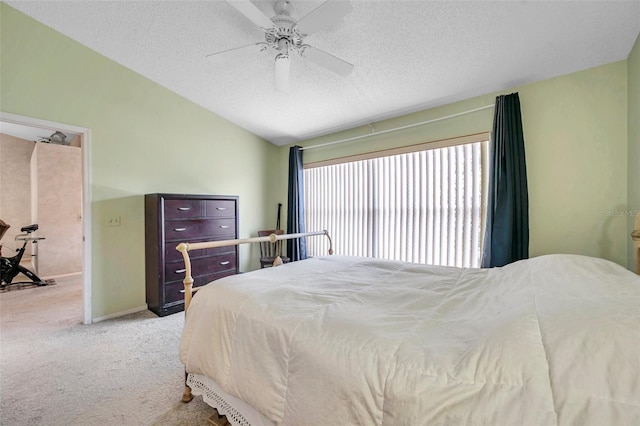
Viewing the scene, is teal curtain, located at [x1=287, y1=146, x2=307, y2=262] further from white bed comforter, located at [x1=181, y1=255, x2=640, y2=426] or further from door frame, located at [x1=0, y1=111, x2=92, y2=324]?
white bed comforter, located at [x1=181, y1=255, x2=640, y2=426]

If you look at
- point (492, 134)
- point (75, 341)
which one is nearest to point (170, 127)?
point (75, 341)

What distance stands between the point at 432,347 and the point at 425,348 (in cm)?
2

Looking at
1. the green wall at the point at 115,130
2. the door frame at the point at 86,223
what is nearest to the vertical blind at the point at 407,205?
the green wall at the point at 115,130

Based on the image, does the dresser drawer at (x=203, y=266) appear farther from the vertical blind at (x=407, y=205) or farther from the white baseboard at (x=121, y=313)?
the vertical blind at (x=407, y=205)

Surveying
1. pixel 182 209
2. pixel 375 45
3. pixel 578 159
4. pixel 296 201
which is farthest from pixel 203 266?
pixel 578 159

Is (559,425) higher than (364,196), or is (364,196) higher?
(364,196)

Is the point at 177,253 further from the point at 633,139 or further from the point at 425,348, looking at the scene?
the point at 633,139

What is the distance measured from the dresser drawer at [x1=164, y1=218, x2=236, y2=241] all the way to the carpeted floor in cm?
92

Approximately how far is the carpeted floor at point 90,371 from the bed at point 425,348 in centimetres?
42

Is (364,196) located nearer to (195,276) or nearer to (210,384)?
(195,276)

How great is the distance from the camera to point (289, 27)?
1.90 meters

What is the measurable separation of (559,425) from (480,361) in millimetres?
180

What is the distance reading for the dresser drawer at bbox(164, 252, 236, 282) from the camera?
3033mm

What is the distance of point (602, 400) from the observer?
1.97 feet
